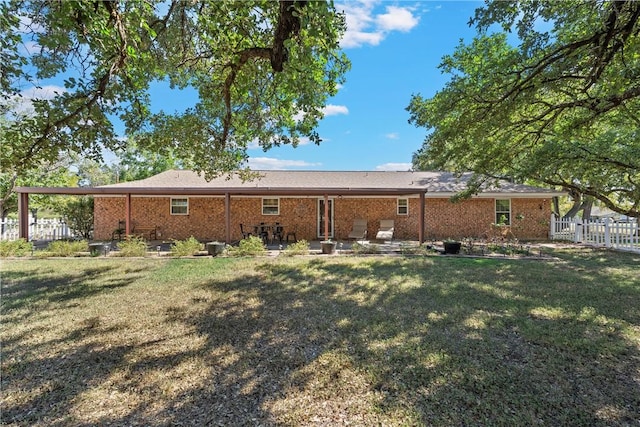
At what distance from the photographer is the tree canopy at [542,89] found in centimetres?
569

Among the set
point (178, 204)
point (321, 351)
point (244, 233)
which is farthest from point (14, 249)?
point (321, 351)

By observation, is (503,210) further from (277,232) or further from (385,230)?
(277,232)

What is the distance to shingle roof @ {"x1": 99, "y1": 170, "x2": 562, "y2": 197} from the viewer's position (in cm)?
1512

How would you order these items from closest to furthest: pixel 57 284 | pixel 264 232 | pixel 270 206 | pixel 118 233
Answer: pixel 57 284 → pixel 264 232 → pixel 118 233 → pixel 270 206

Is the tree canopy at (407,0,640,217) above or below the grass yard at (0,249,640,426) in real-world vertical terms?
above

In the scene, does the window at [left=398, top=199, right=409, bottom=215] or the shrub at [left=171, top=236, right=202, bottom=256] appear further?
the window at [left=398, top=199, right=409, bottom=215]

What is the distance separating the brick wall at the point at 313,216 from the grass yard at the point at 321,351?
28.2 ft

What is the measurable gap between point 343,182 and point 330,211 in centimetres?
163

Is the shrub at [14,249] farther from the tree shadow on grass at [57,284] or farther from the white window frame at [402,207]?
the white window frame at [402,207]

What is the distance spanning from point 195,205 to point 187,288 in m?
9.96

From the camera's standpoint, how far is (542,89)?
6992mm

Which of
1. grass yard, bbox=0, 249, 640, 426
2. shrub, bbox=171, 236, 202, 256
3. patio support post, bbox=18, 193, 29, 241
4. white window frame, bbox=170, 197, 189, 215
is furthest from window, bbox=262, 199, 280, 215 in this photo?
patio support post, bbox=18, 193, 29, 241

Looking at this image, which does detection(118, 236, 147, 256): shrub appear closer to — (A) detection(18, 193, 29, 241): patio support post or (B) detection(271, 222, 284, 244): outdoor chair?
(A) detection(18, 193, 29, 241): patio support post

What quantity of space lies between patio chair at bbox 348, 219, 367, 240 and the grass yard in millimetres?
8042
